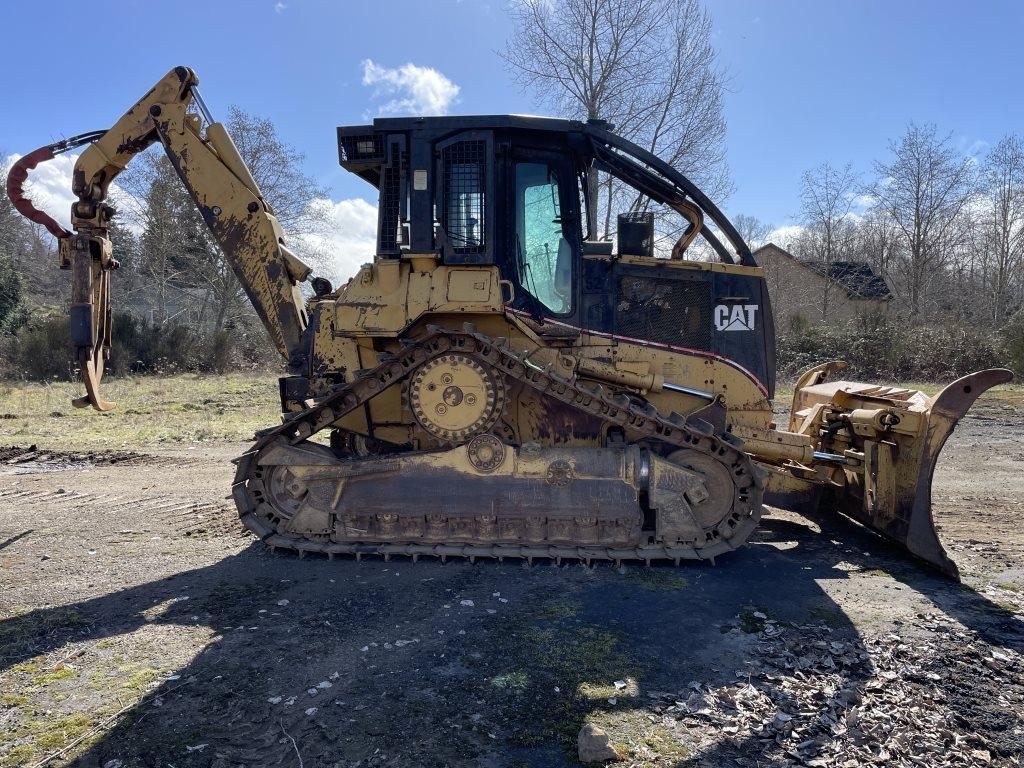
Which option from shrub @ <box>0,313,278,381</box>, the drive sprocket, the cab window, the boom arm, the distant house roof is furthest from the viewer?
the distant house roof

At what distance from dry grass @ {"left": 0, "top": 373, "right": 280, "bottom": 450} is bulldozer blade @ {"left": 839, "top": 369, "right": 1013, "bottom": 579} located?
9.42 metres

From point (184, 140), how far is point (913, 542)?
280 inches

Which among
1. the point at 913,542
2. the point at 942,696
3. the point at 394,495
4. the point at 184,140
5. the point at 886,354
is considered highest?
the point at 184,140

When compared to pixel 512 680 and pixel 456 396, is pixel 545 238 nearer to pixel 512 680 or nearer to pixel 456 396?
pixel 456 396

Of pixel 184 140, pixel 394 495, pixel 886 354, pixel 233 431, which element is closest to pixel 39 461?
pixel 233 431

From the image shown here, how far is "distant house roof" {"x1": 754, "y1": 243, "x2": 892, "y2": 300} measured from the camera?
26.4 metres

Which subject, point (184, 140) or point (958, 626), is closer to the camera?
point (958, 626)

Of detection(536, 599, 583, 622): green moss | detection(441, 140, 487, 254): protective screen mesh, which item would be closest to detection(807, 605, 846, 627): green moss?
detection(536, 599, 583, 622): green moss

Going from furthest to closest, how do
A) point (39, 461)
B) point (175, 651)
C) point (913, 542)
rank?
1. point (39, 461)
2. point (913, 542)
3. point (175, 651)

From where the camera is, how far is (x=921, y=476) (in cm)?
503

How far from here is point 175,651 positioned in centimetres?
369

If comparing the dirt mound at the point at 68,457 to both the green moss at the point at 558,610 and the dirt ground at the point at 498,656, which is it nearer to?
the dirt ground at the point at 498,656

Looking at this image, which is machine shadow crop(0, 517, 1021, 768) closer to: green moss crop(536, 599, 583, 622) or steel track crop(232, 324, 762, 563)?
green moss crop(536, 599, 583, 622)

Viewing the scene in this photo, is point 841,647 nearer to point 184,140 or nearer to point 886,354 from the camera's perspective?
point 184,140
